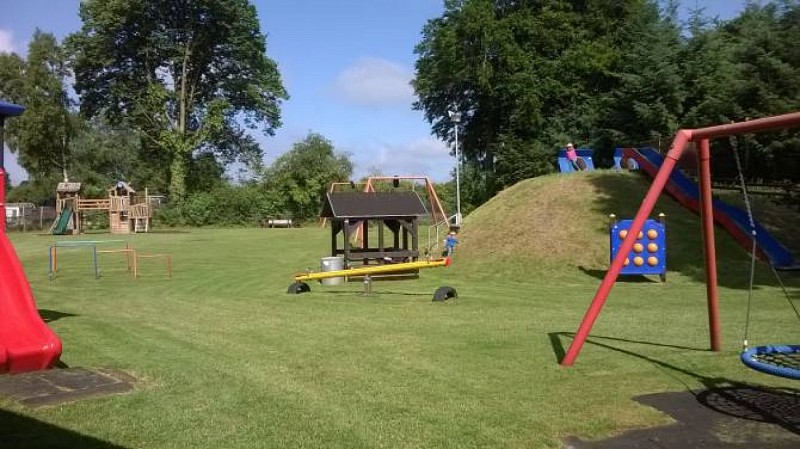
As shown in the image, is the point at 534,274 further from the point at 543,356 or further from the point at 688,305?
the point at 543,356

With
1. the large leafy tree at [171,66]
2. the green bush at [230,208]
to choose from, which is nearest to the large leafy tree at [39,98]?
the large leafy tree at [171,66]

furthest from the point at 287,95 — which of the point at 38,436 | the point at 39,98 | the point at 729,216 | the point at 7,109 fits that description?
the point at 38,436

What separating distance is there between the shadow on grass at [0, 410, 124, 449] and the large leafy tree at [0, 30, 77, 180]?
230ft

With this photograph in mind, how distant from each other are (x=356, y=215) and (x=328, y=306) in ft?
22.0

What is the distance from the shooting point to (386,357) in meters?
8.08

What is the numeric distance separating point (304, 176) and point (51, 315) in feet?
160

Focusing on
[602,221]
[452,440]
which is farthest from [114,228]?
[452,440]

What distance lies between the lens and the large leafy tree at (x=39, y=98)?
2662 inches

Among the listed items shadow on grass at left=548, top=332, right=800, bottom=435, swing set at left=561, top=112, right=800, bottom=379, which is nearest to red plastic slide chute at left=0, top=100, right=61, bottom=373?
swing set at left=561, top=112, right=800, bottom=379

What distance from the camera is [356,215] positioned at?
19.4 m

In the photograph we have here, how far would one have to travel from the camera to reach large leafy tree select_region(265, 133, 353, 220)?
5994 centimetres

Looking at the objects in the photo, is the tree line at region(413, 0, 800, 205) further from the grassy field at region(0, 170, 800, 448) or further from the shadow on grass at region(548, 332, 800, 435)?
the shadow on grass at region(548, 332, 800, 435)

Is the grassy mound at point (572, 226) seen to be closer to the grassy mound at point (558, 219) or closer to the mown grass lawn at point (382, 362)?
the grassy mound at point (558, 219)

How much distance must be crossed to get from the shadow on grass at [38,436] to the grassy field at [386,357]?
0.08 ft
